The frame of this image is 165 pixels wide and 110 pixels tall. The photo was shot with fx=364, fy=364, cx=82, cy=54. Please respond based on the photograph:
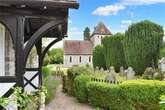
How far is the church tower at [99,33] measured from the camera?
95.5 meters

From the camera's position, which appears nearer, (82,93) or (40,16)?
(40,16)

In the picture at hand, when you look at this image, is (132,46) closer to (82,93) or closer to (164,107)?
(82,93)

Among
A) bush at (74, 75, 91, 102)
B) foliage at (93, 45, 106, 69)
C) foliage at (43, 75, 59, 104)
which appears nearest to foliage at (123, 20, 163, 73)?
foliage at (43, 75, 59, 104)

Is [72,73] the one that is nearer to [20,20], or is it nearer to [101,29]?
[20,20]

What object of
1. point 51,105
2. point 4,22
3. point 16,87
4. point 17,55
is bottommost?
point 51,105

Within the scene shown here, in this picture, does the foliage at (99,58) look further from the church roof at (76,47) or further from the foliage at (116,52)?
the church roof at (76,47)

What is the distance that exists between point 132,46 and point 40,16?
85.3 feet

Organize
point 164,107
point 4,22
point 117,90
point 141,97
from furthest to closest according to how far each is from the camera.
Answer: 1. point 117,90
2. point 141,97
3. point 4,22
4. point 164,107

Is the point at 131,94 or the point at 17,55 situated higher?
the point at 17,55

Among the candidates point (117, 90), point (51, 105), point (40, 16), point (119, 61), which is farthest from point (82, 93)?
point (119, 61)

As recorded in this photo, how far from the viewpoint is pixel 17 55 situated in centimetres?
854

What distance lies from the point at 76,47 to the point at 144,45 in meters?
54.8

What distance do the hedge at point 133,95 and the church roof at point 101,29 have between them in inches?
3213

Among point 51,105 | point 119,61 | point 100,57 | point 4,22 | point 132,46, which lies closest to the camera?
point 4,22
